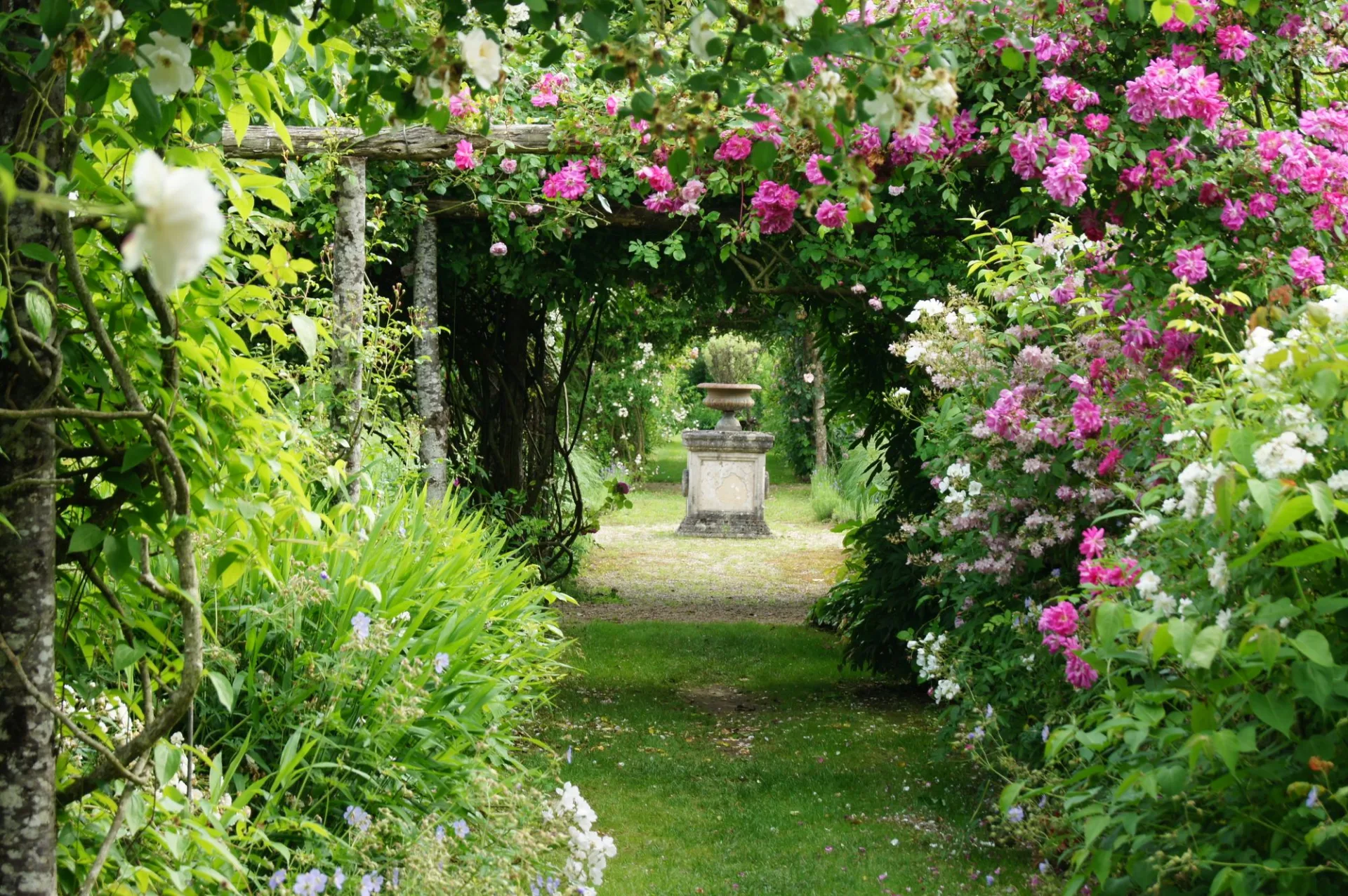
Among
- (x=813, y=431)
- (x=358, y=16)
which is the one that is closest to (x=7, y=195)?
(x=358, y=16)

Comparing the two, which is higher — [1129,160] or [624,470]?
[1129,160]

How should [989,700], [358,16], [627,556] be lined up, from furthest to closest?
[627,556]
[989,700]
[358,16]

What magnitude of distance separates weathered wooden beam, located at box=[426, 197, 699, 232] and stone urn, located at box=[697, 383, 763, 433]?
823cm

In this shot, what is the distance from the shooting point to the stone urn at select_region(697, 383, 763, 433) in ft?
45.4

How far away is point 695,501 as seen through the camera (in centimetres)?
1360

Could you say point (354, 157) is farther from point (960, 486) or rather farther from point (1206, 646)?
point (1206, 646)

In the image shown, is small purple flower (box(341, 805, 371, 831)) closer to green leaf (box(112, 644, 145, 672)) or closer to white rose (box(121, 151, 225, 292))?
green leaf (box(112, 644, 145, 672))

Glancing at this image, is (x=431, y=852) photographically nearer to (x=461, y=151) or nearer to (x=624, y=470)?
(x=461, y=151)

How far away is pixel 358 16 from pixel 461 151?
343 cm

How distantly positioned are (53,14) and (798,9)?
0.86 metres

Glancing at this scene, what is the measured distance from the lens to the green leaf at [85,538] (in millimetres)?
1712

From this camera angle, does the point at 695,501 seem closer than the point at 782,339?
Yes

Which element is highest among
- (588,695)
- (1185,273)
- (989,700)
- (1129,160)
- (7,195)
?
(1129,160)

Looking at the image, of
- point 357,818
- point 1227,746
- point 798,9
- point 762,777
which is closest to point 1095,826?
point 1227,746
